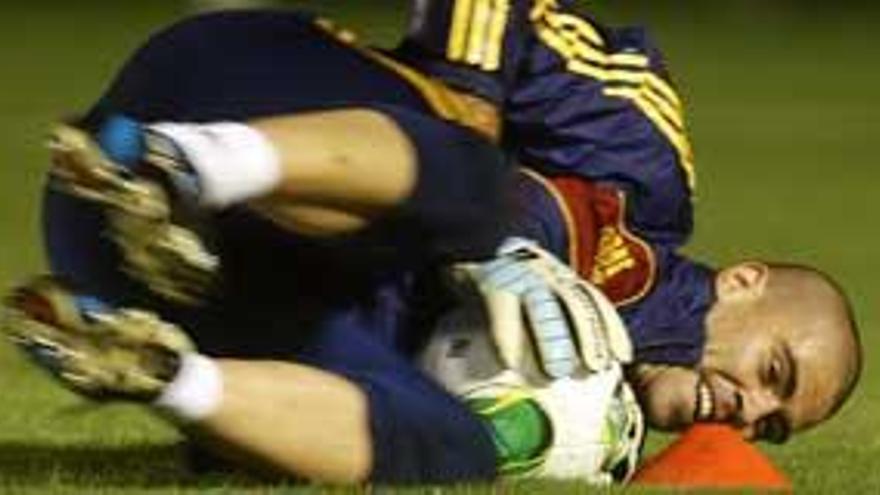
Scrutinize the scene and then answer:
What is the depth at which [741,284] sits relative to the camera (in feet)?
23.8

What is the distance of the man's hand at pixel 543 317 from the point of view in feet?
21.5

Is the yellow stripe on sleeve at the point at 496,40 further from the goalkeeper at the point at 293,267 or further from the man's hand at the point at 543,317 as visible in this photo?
the man's hand at the point at 543,317

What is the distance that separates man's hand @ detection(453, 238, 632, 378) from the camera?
21.5 ft

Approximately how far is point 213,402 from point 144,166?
Result: 47cm

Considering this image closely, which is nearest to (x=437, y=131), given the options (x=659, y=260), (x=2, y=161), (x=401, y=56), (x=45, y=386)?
(x=401, y=56)

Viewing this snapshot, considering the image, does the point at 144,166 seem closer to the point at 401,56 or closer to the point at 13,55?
the point at 401,56

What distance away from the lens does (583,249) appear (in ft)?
23.1

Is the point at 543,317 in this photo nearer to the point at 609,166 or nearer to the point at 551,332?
the point at 551,332

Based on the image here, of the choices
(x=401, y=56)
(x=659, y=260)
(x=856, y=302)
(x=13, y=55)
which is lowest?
(x=13, y=55)

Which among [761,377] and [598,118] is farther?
[598,118]

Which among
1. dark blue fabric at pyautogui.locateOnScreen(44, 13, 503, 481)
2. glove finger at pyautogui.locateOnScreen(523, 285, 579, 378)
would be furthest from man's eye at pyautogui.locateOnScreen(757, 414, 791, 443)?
dark blue fabric at pyautogui.locateOnScreen(44, 13, 503, 481)

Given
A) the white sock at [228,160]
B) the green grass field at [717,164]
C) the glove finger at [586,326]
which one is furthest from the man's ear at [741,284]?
the white sock at [228,160]


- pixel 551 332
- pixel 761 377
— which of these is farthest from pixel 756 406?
pixel 551 332

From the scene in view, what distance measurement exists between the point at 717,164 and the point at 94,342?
10541 mm
